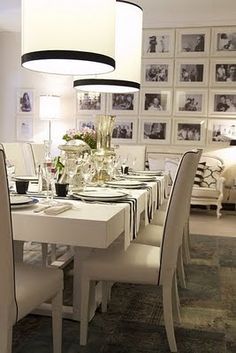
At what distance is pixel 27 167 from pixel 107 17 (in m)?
1.84

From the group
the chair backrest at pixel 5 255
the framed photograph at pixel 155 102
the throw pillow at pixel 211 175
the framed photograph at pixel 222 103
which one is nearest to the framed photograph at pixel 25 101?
the framed photograph at pixel 155 102

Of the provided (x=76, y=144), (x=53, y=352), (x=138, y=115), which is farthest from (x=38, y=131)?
(x=53, y=352)

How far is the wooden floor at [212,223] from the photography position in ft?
16.4

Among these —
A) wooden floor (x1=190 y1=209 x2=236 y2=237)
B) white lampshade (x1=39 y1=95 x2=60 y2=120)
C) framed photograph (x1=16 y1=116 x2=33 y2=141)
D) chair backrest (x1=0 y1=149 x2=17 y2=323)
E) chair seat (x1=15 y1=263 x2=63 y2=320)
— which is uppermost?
white lampshade (x1=39 y1=95 x2=60 y2=120)

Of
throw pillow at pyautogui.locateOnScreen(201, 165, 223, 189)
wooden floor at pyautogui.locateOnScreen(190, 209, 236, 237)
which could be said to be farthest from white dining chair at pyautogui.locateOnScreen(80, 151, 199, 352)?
throw pillow at pyautogui.locateOnScreen(201, 165, 223, 189)

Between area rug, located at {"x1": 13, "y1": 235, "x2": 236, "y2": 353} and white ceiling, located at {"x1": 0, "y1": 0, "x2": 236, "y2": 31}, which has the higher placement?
white ceiling, located at {"x1": 0, "y1": 0, "x2": 236, "y2": 31}

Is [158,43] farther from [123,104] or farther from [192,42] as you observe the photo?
[123,104]

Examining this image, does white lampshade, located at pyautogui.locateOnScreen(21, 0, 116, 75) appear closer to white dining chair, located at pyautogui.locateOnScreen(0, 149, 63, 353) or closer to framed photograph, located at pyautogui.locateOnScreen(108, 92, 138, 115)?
white dining chair, located at pyautogui.locateOnScreen(0, 149, 63, 353)

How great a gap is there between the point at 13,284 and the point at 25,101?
611cm

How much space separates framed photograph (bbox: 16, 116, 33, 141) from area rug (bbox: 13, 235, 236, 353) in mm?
4384

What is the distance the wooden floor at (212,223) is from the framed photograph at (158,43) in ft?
8.11

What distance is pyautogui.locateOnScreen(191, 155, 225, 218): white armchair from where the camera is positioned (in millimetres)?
5957

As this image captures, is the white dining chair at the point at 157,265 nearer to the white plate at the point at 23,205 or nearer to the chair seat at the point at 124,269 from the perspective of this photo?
the chair seat at the point at 124,269

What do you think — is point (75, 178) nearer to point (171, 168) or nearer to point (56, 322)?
point (56, 322)
